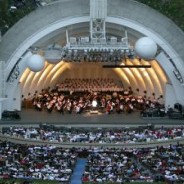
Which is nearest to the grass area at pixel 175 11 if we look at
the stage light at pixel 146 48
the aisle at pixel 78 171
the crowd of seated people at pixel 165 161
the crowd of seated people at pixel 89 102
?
the crowd of seated people at pixel 89 102

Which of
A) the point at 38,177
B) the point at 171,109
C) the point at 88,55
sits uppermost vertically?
the point at 88,55

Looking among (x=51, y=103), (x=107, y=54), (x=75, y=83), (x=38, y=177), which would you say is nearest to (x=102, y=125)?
(x=107, y=54)

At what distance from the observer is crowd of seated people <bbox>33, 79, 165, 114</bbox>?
5253 cm

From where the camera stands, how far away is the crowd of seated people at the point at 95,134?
41.3 meters

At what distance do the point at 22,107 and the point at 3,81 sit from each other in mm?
8484

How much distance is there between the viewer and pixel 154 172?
1339 inches

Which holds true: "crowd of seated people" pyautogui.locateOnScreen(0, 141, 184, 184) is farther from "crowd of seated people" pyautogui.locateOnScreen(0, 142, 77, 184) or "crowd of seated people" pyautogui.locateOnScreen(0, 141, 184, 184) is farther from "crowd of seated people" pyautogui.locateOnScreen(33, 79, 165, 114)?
"crowd of seated people" pyautogui.locateOnScreen(33, 79, 165, 114)

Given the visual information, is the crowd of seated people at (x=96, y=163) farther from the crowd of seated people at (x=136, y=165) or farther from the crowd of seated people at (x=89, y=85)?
the crowd of seated people at (x=89, y=85)

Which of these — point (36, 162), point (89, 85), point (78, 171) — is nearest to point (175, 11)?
point (89, 85)

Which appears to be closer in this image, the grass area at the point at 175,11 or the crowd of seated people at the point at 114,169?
the crowd of seated people at the point at 114,169

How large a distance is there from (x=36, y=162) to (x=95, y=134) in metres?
7.78

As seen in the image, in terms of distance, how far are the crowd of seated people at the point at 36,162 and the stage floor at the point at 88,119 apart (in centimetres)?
629

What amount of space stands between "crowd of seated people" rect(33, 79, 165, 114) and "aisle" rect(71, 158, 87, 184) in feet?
40.8

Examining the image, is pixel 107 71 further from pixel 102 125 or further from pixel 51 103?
pixel 102 125
